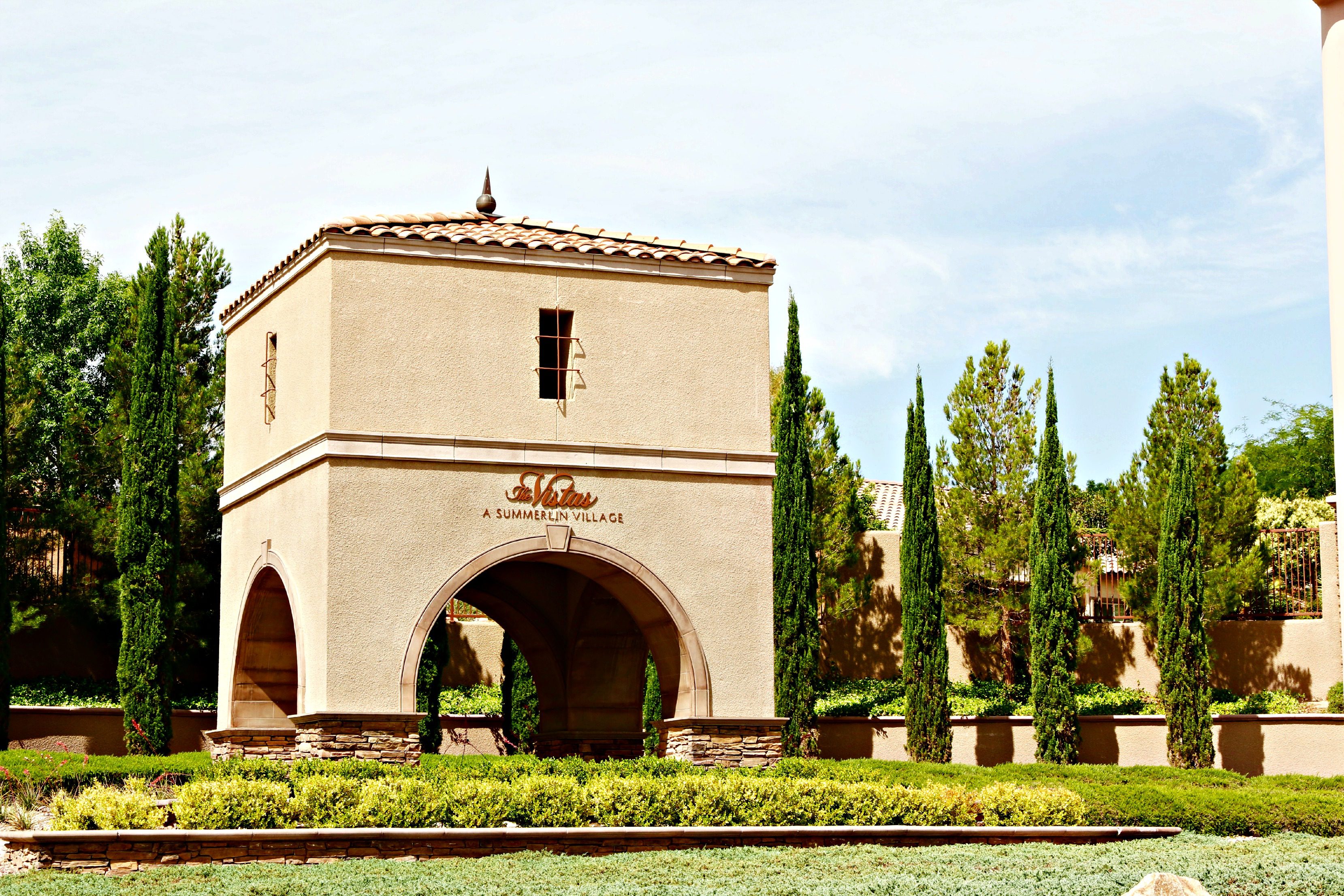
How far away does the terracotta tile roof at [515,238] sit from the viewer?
19.7m

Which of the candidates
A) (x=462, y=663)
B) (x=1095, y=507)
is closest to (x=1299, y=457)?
(x=1095, y=507)

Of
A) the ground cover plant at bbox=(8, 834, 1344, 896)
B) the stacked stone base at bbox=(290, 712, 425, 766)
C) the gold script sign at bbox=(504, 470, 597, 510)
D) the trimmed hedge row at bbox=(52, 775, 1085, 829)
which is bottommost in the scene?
the ground cover plant at bbox=(8, 834, 1344, 896)

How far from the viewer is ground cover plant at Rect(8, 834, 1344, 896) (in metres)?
12.3

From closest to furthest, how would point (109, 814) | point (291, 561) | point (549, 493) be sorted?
point (109, 814)
point (549, 493)
point (291, 561)

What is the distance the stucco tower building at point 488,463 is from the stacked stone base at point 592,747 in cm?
346

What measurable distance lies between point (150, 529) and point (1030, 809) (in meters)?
17.8

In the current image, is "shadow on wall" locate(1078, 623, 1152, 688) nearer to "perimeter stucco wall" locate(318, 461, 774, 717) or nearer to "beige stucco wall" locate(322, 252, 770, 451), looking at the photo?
"perimeter stucco wall" locate(318, 461, 774, 717)

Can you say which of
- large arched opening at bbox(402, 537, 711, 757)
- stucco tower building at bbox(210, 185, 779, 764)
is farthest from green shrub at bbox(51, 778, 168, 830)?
large arched opening at bbox(402, 537, 711, 757)

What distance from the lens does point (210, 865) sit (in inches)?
554

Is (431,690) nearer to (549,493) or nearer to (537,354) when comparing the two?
(549,493)

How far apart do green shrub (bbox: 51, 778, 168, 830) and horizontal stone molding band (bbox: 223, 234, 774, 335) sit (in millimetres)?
7460

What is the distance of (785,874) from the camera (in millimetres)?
13539

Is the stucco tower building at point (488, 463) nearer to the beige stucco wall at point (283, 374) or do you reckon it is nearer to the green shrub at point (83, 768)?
the beige stucco wall at point (283, 374)

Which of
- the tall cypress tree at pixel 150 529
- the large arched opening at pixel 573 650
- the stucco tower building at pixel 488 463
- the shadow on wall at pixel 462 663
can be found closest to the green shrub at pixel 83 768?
the stucco tower building at pixel 488 463
